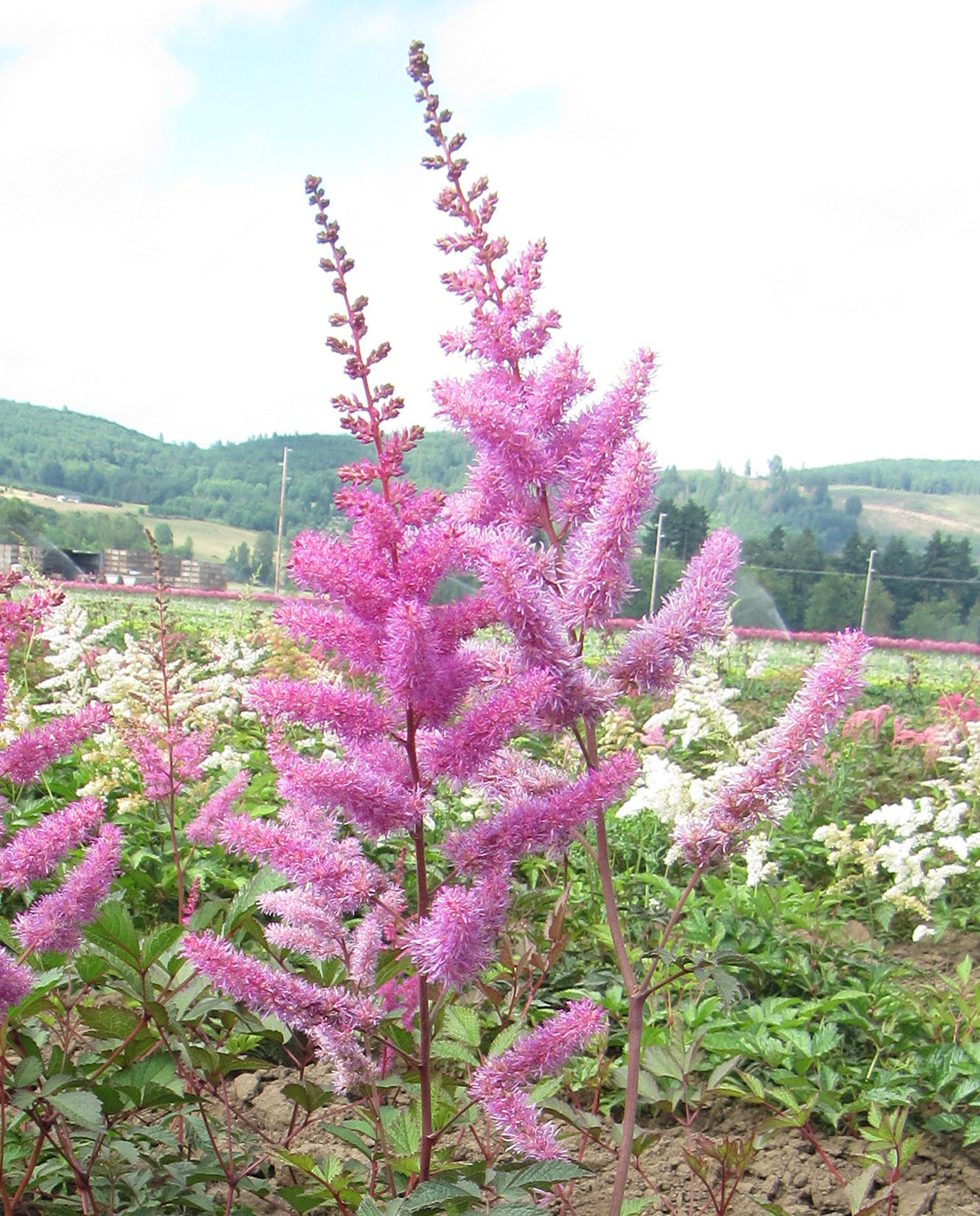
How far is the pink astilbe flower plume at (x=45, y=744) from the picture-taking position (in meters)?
1.70

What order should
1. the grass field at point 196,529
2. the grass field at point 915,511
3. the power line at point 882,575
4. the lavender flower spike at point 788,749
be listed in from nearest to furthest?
A: the lavender flower spike at point 788,749
the power line at point 882,575
the grass field at point 196,529
the grass field at point 915,511

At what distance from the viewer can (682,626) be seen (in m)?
1.58

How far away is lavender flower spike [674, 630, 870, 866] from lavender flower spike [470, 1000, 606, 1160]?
314 mm

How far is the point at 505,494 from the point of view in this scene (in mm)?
1772

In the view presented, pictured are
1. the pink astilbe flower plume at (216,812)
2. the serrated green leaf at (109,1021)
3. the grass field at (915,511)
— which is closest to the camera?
the serrated green leaf at (109,1021)

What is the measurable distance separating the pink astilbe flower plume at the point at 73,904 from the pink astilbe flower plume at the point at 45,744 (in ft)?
0.60

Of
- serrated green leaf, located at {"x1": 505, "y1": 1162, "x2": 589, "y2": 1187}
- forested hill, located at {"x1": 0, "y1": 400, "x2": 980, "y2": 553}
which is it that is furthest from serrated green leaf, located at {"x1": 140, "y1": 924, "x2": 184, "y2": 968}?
forested hill, located at {"x1": 0, "y1": 400, "x2": 980, "y2": 553}

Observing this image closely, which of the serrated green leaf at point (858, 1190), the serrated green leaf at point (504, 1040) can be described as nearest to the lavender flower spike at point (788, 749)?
the serrated green leaf at point (504, 1040)

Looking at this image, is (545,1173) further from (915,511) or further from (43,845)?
(915,511)

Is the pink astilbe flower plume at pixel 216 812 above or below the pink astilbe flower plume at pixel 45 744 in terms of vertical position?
below

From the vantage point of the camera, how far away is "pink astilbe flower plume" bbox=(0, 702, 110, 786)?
1.70m

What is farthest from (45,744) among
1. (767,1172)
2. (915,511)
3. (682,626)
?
(915,511)

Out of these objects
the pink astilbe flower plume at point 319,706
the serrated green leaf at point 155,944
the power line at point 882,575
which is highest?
the pink astilbe flower plume at point 319,706

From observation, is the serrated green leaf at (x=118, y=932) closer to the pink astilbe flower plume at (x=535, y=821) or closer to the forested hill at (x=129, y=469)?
the pink astilbe flower plume at (x=535, y=821)
